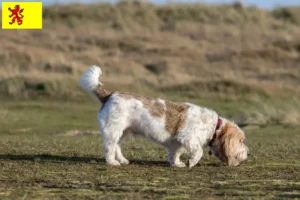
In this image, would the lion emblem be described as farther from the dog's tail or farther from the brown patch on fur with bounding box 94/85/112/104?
the brown patch on fur with bounding box 94/85/112/104

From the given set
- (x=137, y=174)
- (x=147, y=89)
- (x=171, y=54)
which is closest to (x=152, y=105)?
(x=137, y=174)

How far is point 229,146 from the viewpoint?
1319 cm

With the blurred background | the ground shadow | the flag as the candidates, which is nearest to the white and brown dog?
the ground shadow

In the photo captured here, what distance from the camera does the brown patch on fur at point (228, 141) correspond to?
43.2 ft

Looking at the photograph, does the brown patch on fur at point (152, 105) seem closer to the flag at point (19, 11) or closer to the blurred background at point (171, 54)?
the blurred background at point (171, 54)

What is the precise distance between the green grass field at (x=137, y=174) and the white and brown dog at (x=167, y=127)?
26cm

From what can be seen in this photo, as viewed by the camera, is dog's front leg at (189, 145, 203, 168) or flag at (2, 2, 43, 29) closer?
dog's front leg at (189, 145, 203, 168)

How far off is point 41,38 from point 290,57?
15.0 m

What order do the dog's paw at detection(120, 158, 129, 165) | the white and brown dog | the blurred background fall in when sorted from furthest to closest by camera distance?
1. the blurred background
2. the dog's paw at detection(120, 158, 129, 165)
3. the white and brown dog

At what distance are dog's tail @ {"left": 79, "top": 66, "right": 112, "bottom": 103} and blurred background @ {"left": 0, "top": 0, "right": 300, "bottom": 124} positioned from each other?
474 inches

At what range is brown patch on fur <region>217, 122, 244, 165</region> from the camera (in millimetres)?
13172

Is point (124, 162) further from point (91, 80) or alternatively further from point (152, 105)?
point (91, 80)

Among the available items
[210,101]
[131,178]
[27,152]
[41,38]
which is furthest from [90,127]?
[41,38]

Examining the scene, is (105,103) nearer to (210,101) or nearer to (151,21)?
(210,101)
